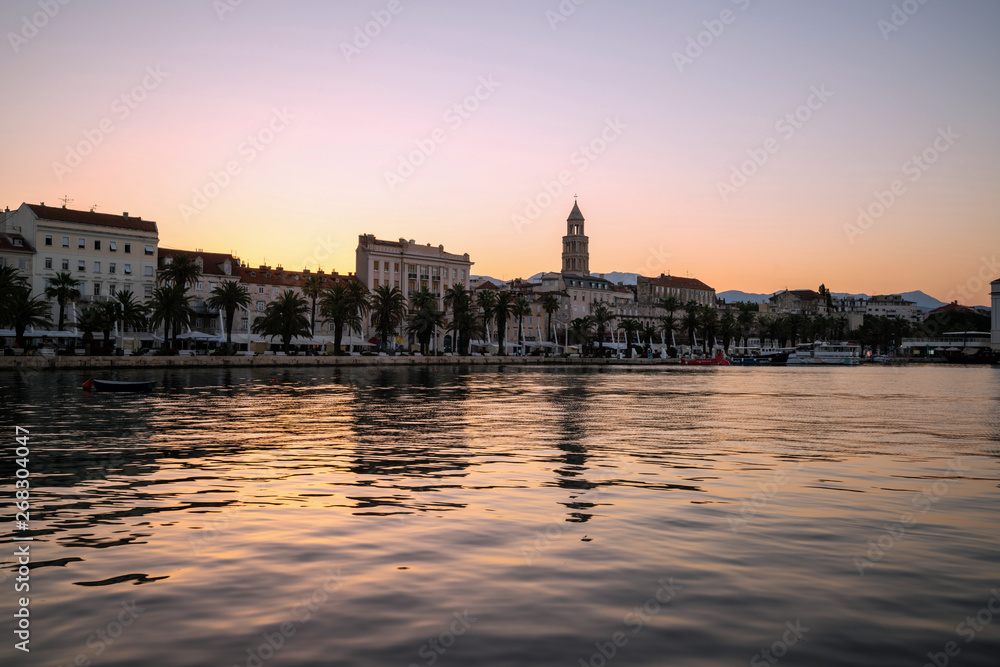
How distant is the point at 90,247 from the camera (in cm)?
10931

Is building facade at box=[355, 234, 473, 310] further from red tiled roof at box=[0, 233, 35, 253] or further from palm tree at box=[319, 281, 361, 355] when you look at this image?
red tiled roof at box=[0, 233, 35, 253]

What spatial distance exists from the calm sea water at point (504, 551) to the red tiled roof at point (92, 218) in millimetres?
92964

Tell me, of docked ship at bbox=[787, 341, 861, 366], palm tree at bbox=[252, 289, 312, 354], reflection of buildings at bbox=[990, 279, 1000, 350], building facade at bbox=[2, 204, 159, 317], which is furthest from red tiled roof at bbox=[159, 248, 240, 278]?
reflection of buildings at bbox=[990, 279, 1000, 350]

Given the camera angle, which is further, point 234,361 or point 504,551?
point 234,361

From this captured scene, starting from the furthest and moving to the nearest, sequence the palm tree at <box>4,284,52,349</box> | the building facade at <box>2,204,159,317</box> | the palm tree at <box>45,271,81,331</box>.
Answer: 1. the building facade at <box>2,204,159,317</box>
2. the palm tree at <box>45,271,81,331</box>
3. the palm tree at <box>4,284,52,349</box>

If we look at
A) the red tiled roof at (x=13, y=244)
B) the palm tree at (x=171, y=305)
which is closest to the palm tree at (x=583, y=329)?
the palm tree at (x=171, y=305)

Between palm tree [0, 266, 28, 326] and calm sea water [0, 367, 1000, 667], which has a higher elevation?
palm tree [0, 266, 28, 326]

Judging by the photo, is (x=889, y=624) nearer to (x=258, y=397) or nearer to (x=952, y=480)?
(x=952, y=480)

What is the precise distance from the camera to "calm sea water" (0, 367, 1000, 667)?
25.2ft

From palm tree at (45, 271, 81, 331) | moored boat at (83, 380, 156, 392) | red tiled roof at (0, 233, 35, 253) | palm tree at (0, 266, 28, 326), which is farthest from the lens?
red tiled roof at (0, 233, 35, 253)

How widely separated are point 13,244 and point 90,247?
9.07 metres

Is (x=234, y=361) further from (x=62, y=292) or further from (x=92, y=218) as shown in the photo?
(x=92, y=218)

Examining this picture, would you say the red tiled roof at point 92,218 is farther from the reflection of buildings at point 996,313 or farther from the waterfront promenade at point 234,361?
the reflection of buildings at point 996,313

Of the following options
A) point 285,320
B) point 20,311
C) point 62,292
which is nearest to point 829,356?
point 285,320
